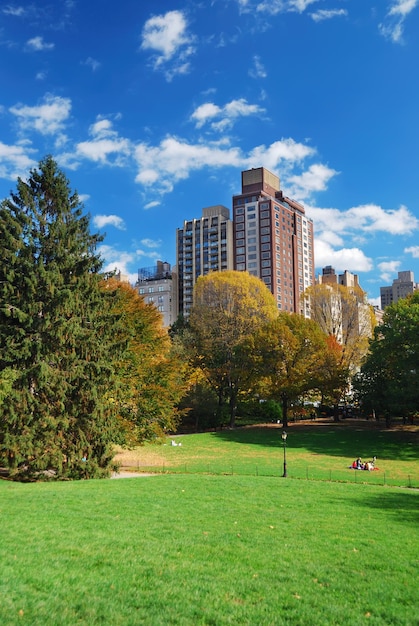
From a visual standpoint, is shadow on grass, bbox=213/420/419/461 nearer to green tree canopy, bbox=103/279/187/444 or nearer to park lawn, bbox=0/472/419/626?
green tree canopy, bbox=103/279/187/444

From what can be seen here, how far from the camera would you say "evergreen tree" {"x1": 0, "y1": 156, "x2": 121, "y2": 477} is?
25.6 metres

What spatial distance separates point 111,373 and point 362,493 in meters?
14.8

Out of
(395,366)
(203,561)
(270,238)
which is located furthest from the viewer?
(270,238)

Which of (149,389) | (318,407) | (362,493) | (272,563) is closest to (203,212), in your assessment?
(318,407)

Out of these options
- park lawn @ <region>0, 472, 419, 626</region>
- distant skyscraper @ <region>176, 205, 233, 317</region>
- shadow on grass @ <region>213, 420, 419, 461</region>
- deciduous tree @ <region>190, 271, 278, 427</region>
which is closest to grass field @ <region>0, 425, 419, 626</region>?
park lawn @ <region>0, 472, 419, 626</region>

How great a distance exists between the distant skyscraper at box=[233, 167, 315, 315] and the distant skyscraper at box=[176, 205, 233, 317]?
4335 mm

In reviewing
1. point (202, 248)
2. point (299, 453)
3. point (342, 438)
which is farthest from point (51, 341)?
point (202, 248)

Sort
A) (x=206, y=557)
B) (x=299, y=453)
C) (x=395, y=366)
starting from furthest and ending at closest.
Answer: (x=395, y=366)
(x=299, y=453)
(x=206, y=557)

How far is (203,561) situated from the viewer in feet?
34.3

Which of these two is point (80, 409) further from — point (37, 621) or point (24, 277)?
point (37, 621)

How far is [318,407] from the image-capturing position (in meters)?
75.6

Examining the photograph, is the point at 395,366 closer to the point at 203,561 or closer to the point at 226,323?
the point at 226,323

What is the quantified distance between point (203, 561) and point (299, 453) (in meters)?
35.3

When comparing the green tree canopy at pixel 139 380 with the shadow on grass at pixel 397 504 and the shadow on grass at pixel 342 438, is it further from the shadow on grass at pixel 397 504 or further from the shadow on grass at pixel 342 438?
the shadow on grass at pixel 342 438
